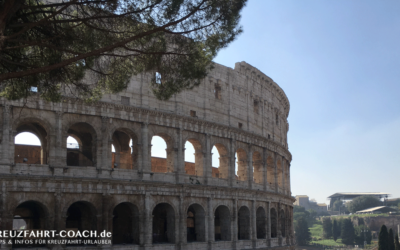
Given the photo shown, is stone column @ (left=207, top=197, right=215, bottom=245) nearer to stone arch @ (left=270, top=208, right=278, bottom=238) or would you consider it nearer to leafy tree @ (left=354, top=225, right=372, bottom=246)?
stone arch @ (left=270, top=208, right=278, bottom=238)

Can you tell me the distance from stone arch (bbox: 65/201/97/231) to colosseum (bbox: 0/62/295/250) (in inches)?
2.3

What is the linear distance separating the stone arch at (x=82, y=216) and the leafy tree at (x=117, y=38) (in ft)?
27.7

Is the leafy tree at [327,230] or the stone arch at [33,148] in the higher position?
the stone arch at [33,148]

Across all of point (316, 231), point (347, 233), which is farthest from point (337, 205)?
point (347, 233)

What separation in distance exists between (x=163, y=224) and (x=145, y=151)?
5.22 metres

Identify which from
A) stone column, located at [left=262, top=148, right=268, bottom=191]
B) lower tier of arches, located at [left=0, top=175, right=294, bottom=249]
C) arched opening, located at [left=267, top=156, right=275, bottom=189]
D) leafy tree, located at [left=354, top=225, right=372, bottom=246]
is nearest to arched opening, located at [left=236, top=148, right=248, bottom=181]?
lower tier of arches, located at [left=0, top=175, right=294, bottom=249]

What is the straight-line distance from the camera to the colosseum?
2175 centimetres

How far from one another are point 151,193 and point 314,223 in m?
105

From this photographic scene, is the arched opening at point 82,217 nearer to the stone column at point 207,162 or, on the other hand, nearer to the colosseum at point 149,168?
the colosseum at point 149,168

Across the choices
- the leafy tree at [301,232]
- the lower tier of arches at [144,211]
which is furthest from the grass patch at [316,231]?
the lower tier of arches at [144,211]

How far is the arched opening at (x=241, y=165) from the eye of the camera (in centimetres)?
3209

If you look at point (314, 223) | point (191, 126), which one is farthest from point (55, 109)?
point (314, 223)

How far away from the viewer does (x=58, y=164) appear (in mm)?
22141

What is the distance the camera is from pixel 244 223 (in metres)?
31.6
